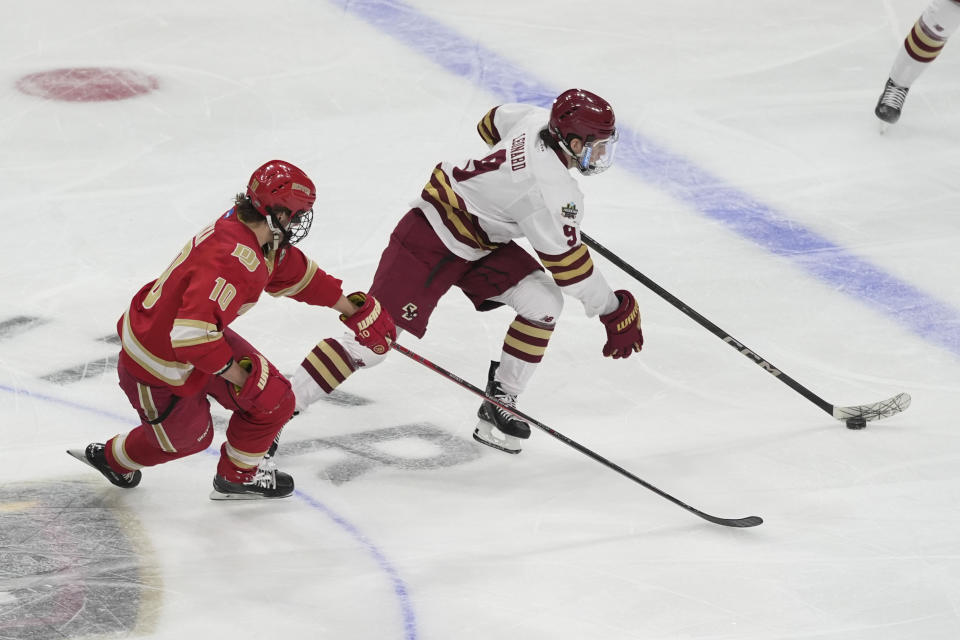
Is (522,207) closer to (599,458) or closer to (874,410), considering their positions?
(599,458)

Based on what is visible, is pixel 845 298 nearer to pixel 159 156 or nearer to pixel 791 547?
pixel 791 547

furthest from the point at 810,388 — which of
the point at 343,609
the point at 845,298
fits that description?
the point at 343,609

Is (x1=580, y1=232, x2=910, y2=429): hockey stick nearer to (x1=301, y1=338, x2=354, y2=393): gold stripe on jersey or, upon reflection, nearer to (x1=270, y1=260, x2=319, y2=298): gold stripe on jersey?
(x1=301, y1=338, x2=354, y2=393): gold stripe on jersey

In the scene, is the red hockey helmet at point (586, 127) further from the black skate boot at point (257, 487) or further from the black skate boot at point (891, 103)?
the black skate boot at point (891, 103)

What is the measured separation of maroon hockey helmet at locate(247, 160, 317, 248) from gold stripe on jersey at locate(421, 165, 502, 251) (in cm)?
76

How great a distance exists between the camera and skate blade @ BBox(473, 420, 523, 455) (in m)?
3.86

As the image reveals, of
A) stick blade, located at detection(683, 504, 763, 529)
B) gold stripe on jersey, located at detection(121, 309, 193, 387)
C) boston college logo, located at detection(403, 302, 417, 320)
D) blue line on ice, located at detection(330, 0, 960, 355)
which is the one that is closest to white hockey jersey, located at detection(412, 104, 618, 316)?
boston college logo, located at detection(403, 302, 417, 320)

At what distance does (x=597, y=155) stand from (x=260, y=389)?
1166 mm

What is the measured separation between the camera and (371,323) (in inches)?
134

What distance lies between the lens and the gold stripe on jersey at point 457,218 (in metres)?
3.76

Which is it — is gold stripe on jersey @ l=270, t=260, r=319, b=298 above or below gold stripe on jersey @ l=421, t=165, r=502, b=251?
below

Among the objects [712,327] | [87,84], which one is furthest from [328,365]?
[87,84]

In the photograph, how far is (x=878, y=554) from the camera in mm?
3346

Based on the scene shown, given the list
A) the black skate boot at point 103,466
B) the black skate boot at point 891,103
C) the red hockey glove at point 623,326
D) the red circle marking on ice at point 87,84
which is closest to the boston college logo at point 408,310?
the red hockey glove at point 623,326
